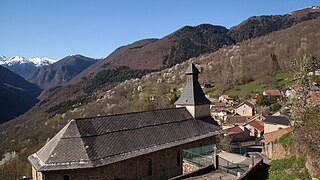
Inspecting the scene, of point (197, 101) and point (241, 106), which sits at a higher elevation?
point (197, 101)

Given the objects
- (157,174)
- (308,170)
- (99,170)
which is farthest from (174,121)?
(308,170)

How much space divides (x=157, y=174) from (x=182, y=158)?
2.95 metres

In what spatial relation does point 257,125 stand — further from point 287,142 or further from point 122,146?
point 122,146

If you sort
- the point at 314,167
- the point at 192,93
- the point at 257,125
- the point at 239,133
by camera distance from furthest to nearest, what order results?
the point at 257,125
the point at 239,133
the point at 192,93
the point at 314,167

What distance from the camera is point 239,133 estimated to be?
50.6 meters

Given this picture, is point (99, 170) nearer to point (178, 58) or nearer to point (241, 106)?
point (241, 106)

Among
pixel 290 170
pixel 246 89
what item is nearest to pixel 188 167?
pixel 290 170

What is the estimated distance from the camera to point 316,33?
116 meters

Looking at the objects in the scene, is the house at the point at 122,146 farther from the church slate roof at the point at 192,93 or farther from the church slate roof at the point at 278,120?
the church slate roof at the point at 278,120

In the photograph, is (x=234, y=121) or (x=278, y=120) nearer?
(x=278, y=120)

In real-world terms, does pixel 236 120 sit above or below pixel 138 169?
below

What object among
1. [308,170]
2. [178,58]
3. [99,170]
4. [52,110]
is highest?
[178,58]

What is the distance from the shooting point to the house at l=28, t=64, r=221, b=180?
17.1m

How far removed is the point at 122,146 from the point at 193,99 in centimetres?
1044
